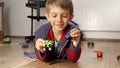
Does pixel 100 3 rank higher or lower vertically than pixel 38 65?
higher

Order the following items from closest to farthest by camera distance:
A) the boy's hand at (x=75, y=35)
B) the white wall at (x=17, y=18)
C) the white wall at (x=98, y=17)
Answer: the boy's hand at (x=75, y=35) < the white wall at (x=98, y=17) < the white wall at (x=17, y=18)

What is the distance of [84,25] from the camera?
311 cm

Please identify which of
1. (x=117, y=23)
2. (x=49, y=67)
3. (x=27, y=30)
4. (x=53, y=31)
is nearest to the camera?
(x=49, y=67)

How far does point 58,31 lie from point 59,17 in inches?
5.1

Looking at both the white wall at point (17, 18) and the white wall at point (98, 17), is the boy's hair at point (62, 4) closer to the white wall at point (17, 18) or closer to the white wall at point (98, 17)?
the white wall at point (98, 17)

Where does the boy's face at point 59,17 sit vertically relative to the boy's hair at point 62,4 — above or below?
below

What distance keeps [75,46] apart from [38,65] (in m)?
0.22

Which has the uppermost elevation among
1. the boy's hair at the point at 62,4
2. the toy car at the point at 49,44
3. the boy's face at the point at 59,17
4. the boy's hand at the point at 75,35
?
the boy's hair at the point at 62,4

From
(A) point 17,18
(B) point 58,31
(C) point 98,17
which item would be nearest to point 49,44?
(B) point 58,31

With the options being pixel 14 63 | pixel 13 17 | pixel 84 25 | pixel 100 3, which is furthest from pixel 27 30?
pixel 14 63

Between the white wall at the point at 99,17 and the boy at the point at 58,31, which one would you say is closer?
the boy at the point at 58,31

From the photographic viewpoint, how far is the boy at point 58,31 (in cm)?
120

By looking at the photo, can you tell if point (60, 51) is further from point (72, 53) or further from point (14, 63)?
point (14, 63)

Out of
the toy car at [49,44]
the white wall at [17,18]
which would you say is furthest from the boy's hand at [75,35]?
the white wall at [17,18]
